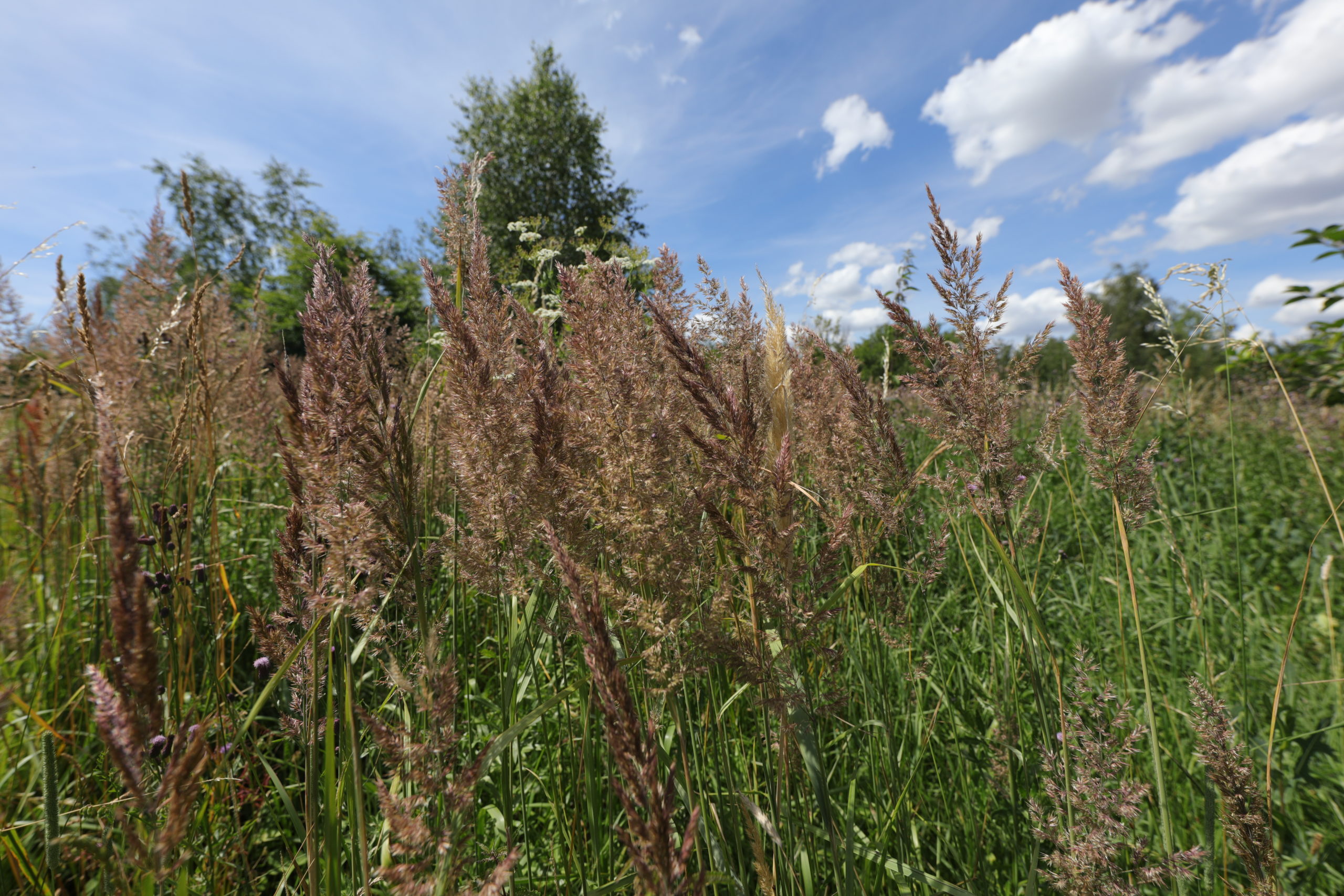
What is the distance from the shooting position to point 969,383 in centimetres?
143

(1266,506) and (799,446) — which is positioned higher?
(799,446)

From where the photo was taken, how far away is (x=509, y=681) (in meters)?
1.26

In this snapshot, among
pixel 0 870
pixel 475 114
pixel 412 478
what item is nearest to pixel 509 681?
pixel 412 478

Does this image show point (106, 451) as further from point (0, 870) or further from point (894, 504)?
point (0, 870)

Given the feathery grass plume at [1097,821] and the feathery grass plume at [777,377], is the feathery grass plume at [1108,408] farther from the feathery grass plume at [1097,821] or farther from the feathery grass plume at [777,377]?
the feathery grass plume at [777,377]

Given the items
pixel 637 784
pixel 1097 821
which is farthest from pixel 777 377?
pixel 1097 821

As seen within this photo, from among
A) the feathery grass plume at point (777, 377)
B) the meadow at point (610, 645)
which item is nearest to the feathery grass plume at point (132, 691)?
→ the meadow at point (610, 645)

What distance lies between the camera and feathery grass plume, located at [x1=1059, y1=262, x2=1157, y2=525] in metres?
1.48

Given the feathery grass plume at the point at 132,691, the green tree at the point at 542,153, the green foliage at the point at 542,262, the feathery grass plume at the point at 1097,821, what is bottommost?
the feathery grass plume at the point at 1097,821

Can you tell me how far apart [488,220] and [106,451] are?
28754 mm

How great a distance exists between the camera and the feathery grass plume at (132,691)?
0.60m

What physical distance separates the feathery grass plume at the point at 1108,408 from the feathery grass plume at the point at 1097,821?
48cm

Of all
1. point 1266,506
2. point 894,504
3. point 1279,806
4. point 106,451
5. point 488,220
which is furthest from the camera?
point 488,220

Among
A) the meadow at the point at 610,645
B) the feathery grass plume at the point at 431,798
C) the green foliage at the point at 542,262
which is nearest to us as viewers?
the feathery grass plume at the point at 431,798
